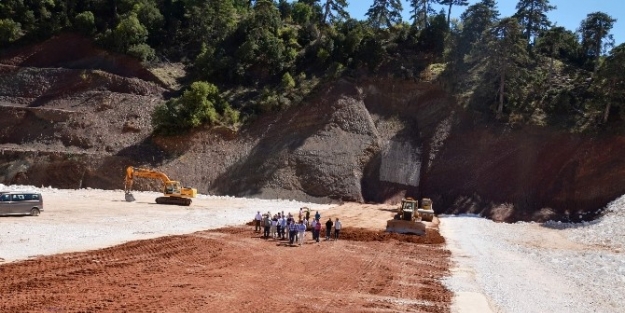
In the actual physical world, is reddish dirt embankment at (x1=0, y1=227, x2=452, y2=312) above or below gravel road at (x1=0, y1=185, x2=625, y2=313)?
below

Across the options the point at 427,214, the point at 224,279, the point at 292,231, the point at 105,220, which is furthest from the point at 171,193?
the point at 224,279

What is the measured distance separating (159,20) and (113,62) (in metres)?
8.44

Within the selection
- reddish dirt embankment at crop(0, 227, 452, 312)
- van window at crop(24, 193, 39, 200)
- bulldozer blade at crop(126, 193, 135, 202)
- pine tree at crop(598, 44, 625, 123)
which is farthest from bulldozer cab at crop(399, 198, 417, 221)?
pine tree at crop(598, 44, 625, 123)

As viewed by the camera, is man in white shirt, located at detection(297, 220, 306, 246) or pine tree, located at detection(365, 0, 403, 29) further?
pine tree, located at detection(365, 0, 403, 29)

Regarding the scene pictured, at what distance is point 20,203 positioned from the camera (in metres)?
29.4

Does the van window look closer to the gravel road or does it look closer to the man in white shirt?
the gravel road

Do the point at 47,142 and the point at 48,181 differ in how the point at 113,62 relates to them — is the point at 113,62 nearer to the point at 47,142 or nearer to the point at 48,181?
the point at 47,142

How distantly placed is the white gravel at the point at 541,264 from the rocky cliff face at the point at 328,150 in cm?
733

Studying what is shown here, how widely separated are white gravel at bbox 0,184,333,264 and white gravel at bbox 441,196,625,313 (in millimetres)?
14817

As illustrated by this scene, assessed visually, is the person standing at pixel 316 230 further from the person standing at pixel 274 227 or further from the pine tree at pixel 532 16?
the pine tree at pixel 532 16

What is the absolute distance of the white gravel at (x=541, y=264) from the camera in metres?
17.0

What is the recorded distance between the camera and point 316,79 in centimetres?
6053

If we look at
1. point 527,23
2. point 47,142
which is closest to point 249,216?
point 47,142

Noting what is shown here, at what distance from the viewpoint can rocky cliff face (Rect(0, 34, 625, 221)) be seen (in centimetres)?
4850
